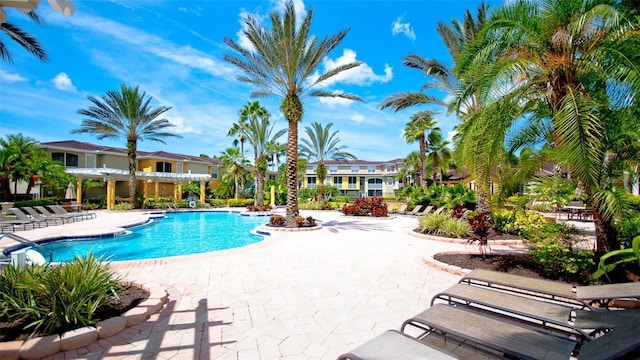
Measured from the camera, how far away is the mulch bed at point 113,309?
12.0 feet

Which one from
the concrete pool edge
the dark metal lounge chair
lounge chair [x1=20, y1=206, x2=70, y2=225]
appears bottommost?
the concrete pool edge

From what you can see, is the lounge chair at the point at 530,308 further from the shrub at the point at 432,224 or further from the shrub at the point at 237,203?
the shrub at the point at 237,203

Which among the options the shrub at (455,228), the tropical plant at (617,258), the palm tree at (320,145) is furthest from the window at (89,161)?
the tropical plant at (617,258)

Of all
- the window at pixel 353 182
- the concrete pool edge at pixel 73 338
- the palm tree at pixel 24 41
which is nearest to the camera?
the concrete pool edge at pixel 73 338

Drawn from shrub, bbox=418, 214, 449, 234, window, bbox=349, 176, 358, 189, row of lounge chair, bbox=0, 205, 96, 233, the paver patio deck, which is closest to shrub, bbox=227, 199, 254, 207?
row of lounge chair, bbox=0, 205, 96, 233

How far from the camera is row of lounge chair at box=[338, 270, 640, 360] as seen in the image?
2.53 meters

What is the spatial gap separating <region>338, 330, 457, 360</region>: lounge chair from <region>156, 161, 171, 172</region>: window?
1627 inches

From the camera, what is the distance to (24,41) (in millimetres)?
11883

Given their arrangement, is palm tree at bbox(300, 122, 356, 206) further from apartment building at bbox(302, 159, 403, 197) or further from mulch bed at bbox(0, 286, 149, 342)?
mulch bed at bbox(0, 286, 149, 342)

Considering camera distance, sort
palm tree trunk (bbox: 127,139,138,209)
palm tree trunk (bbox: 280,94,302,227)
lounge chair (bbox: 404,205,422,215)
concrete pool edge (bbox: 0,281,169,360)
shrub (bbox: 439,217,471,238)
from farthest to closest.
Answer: palm tree trunk (bbox: 127,139,138,209)
lounge chair (bbox: 404,205,422,215)
palm tree trunk (bbox: 280,94,302,227)
shrub (bbox: 439,217,471,238)
concrete pool edge (bbox: 0,281,169,360)

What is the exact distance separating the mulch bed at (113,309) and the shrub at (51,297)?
0.09 metres

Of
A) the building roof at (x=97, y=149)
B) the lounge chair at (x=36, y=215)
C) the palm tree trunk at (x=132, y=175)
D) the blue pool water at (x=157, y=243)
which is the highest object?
the building roof at (x=97, y=149)

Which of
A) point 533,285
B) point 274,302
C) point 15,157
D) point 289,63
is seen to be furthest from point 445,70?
point 15,157

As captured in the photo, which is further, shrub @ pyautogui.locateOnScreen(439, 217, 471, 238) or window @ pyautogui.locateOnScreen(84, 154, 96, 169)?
window @ pyautogui.locateOnScreen(84, 154, 96, 169)
